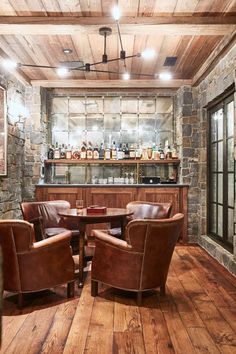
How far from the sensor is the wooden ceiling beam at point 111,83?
568 centimetres

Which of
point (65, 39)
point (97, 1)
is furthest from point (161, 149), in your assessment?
point (97, 1)

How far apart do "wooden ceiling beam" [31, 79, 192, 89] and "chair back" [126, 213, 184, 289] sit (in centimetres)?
330

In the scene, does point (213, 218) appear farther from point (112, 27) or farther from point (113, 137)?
point (112, 27)

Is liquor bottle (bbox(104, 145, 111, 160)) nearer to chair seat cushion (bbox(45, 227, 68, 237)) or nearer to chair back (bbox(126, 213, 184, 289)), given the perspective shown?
chair seat cushion (bbox(45, 227, 68, 237))

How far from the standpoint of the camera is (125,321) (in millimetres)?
2639

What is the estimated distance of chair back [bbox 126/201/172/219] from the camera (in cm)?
400

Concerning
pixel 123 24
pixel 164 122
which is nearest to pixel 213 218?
pixel 164 122

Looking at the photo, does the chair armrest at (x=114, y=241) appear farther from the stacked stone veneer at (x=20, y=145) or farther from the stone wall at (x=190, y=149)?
the stone wall at (x=190, y=149)

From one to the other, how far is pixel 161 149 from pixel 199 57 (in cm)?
199

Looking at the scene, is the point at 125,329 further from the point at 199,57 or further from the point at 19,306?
the point at 199,57

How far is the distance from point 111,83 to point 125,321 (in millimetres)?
4152

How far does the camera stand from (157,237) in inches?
112

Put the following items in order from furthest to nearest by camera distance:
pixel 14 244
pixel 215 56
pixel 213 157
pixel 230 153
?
pixel 213 157 → pixel 230 153 → pixel 215 56 → pixel 14 244

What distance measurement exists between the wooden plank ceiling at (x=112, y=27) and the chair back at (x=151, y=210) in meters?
1.99
